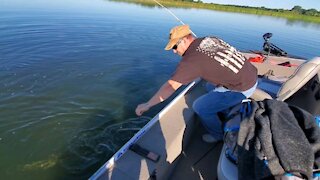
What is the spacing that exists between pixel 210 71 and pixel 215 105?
0.64 m

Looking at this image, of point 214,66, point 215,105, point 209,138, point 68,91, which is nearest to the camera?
point 214,66

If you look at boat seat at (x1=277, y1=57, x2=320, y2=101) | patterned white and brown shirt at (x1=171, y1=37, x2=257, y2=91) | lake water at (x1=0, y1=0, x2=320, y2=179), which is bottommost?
lake water at (x1=0, y1=0, x2=320, y2=179)

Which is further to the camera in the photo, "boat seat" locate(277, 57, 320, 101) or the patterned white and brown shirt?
"boat seat" locate(277, 57, 320, 101)

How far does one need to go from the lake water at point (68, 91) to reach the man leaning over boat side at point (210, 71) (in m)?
1.67

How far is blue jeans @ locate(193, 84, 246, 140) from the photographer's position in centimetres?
301

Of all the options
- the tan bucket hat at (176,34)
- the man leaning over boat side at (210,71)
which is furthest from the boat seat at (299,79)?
the tan bucket hat at (176,34)

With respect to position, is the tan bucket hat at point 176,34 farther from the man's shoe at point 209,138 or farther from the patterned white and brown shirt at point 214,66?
the man's shoe at point 209,138

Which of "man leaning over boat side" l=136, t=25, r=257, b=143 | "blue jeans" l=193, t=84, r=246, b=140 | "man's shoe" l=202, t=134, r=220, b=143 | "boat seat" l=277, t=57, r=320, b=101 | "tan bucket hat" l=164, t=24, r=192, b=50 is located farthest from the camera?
"man's shoe" l=202, t=134, r=220, b=143

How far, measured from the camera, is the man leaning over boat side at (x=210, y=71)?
2504mm

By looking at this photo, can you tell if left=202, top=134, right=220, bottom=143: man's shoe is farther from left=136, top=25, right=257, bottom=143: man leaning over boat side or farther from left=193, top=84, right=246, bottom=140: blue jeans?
left=136, top=25, right=257, bottom=143: man leaning over boat side

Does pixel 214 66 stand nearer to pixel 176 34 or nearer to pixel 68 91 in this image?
pixel 176 34

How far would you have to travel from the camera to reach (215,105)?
10.3 feet

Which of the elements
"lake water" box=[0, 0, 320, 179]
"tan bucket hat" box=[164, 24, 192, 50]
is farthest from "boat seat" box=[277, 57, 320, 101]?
"lake water" box=[0, 0, 320, 179]

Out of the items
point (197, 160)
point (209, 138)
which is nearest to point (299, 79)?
point (209, 138)
